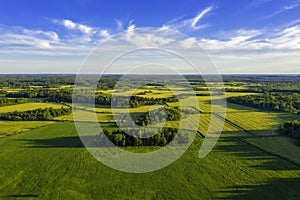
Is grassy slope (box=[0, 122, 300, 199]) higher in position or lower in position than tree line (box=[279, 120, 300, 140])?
lower

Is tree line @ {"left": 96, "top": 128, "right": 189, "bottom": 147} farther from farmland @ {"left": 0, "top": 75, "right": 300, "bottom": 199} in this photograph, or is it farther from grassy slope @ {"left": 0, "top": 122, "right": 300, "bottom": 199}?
grassy slope @ {"left": 0, "top": 122, "right": 300, "bottom": 199}

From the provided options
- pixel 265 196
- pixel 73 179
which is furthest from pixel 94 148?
pixel 265 196

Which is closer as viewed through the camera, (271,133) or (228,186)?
(228,186)

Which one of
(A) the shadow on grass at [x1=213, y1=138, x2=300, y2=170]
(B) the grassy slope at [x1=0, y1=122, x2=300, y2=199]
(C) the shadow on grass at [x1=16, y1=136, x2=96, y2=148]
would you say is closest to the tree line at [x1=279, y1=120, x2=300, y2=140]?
(A) the shadow on grass at [x1=213, y1=138, x2=300, y2=170]

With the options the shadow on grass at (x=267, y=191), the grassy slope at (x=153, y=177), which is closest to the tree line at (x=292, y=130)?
the grassy slope at (x=153, y=177)

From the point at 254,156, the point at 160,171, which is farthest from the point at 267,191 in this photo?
the point at 160,171

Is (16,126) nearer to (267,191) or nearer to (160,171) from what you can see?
(160,171)

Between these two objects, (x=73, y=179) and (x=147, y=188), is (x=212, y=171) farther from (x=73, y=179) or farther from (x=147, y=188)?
(x=73, y=179)

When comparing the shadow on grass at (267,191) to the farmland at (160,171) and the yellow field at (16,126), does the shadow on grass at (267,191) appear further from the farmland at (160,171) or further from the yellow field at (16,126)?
the yellow field at (16,126)
